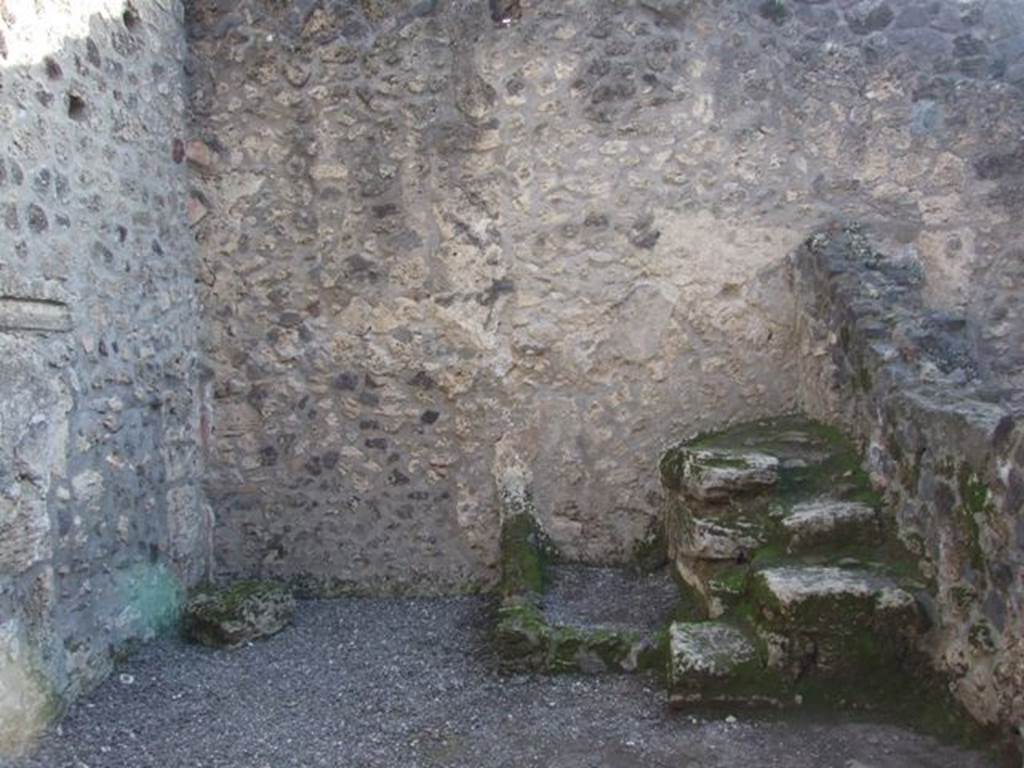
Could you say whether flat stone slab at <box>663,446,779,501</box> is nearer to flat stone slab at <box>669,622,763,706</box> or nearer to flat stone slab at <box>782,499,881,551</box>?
flat stone slab at <box>782,499,881,551</box>

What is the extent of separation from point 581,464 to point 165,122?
2.56 metres

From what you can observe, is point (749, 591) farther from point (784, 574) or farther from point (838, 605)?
point (838, 605)

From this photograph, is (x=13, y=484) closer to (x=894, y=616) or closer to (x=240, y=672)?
(x=240, y=672)

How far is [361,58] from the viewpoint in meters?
4.82

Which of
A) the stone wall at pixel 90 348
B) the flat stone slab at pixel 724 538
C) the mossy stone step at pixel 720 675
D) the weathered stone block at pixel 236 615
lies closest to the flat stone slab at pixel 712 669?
the mossy stone step at pixel 720 675

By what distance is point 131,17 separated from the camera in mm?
4242

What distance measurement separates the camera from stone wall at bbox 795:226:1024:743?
284 cm

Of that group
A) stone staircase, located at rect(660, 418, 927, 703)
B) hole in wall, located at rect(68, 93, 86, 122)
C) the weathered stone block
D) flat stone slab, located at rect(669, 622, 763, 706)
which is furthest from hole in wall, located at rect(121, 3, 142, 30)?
flat stone slab, located at rect(669, 622, 763, 706)

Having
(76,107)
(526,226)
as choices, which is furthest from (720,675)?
(76,107)

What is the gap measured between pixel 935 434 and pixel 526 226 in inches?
88.5

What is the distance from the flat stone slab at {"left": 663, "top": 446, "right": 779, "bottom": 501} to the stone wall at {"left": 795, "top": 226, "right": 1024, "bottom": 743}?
1.38 feet

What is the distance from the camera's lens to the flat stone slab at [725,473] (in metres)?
3.94

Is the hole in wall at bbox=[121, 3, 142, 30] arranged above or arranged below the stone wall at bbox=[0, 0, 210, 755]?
above

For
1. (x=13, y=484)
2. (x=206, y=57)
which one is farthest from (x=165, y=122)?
(x=13, y=484)
